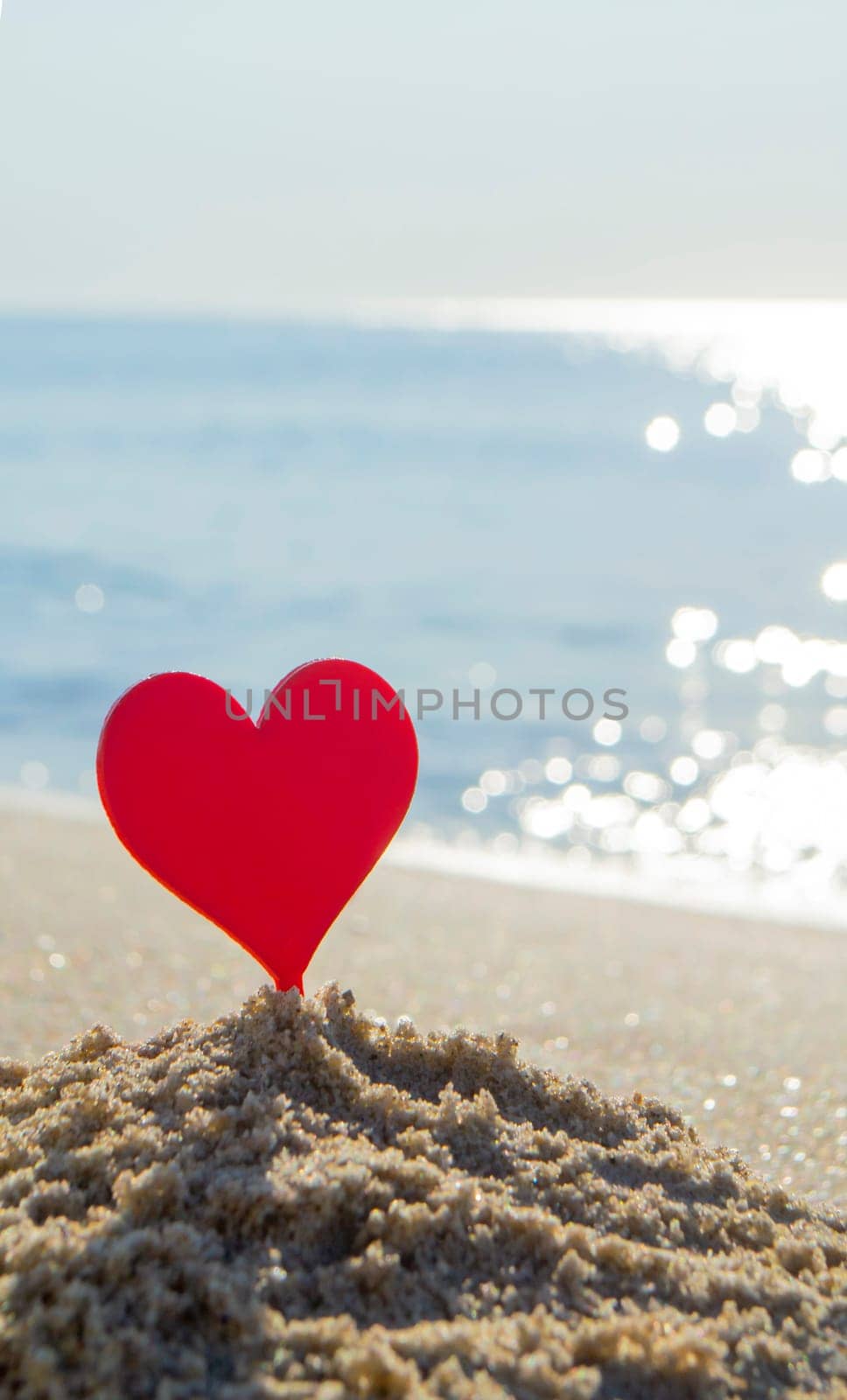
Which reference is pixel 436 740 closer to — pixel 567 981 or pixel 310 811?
pixel 567 981

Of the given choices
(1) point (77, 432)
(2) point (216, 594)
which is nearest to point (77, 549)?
(2) point (216, 594)

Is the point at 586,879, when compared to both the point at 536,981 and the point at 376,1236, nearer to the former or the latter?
the point at 536,981

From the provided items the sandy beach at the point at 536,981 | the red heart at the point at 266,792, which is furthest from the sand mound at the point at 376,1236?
the sandy beach at the point at 536,981

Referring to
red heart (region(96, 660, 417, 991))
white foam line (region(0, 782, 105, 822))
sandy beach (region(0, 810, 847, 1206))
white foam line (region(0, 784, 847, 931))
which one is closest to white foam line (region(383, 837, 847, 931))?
white foam line (region(0, 784, 847, 931))

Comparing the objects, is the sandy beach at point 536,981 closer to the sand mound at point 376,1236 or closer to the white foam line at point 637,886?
the white foam line at point 637,886

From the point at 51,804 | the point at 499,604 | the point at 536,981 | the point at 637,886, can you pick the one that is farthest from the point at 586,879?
the point at 499,604

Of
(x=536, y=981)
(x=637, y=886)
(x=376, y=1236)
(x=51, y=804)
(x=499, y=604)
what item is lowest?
(x=376, y=1236)
